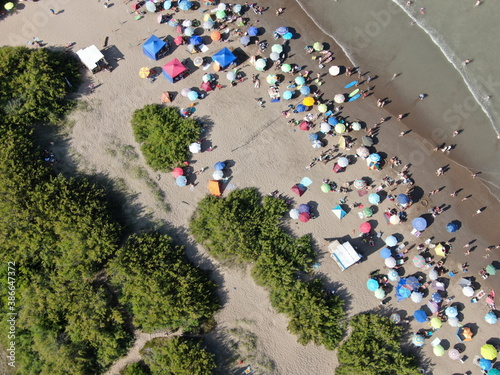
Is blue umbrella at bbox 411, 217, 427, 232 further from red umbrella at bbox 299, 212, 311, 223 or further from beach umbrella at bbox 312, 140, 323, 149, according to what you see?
beach umbrella at bbox 312, 140, 323, 149

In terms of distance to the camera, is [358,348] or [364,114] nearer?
[358,348]

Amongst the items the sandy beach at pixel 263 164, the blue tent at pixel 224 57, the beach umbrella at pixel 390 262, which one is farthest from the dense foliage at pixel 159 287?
the blue tent at pixel 224 57

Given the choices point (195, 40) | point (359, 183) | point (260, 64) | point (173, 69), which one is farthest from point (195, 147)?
point (359, 183)

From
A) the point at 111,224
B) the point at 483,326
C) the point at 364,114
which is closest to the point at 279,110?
the point at 364,114

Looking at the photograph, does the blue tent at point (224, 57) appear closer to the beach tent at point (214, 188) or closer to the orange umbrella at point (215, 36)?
the orange umbrella at point (215, 36)

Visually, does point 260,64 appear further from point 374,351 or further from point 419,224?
point 374,351

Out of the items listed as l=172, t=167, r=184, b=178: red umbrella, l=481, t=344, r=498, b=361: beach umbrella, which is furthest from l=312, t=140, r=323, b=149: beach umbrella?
l=481, t=344, r=498, b=361: beach umbrella

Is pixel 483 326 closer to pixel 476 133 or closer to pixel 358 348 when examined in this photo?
pixel 358 348
